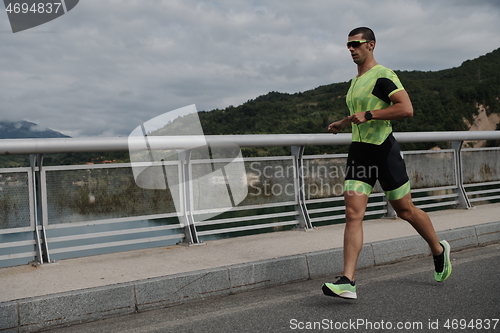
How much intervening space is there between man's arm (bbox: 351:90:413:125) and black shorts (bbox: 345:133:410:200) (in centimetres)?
27

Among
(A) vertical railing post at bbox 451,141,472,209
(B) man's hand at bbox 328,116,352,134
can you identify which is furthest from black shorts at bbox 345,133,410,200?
Answer: (A) vertical railing post at bbox 451,141,472,209

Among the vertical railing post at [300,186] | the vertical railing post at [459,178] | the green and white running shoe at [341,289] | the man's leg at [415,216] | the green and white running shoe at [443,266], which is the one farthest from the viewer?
the vertical railing post at [459,178]

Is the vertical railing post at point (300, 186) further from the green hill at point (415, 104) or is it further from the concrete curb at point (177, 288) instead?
the green hill at point (415, 104)

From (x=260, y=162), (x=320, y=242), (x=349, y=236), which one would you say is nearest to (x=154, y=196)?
(x=260, y=162)

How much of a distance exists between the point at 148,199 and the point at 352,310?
3043 mm

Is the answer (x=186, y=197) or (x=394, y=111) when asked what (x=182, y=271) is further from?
(x=394, y=111)

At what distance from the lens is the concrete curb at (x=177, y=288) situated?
350 centimetres

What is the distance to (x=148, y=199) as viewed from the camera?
5.78m

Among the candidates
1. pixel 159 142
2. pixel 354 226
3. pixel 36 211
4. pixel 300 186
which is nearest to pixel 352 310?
pixel 354 226

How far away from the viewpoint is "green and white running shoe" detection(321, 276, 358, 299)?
3.50 meters

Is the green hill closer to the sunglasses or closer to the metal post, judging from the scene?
the metal post

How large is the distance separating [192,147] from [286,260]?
1.80 m

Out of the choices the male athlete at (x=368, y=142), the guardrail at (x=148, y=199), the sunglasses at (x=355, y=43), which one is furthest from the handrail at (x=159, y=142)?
the sunglasses at (x=355, y=43)

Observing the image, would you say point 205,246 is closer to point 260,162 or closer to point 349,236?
point 260,162
